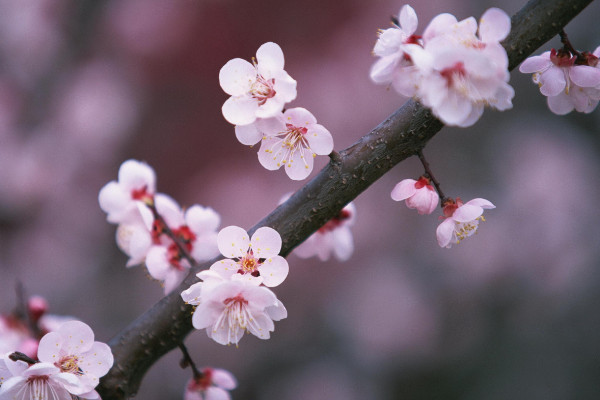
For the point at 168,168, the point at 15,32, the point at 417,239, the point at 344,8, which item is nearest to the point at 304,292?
the point at 417,239

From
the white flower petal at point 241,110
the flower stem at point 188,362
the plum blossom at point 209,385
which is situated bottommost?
the plum blossom at point 209,385

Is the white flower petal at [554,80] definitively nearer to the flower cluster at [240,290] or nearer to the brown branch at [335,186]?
the brown branch at [335,186]

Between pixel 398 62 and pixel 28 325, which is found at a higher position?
pixel 28 325

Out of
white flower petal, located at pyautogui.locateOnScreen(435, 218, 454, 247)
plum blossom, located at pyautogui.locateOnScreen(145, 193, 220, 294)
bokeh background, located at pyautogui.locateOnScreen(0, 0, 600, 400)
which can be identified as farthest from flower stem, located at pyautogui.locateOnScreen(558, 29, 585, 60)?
bokeh background, located at pyautogui.locateOnScreen(0, 0, 600, 400)

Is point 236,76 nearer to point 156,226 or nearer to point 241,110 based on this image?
point 241,110

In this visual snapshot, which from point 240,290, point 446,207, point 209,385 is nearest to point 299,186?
point 209,385

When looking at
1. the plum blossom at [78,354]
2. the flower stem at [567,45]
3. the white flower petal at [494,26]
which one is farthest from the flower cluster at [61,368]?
the flower stem at [567,45]
